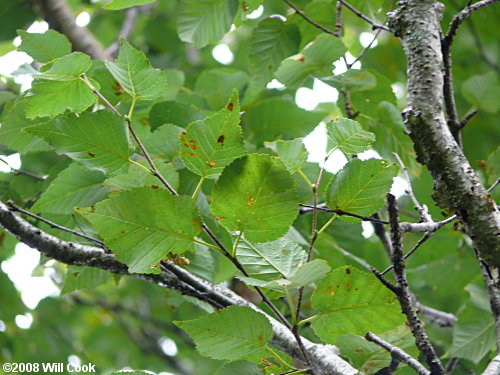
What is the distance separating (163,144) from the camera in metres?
1.01

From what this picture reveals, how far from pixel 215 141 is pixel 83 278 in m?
0.66

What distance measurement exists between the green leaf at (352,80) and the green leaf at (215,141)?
39cm

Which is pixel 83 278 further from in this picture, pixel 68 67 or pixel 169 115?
pixel 68 67

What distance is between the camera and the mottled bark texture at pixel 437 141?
0.67m

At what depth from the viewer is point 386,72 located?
8.63ft

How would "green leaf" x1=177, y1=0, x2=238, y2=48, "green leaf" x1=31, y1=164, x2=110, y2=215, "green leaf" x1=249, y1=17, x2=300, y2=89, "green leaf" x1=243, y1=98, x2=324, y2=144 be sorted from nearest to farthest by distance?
"green leaf" x1=31, y1=164, x2=110, y2=215
"green leaf" x1=177, y1=0, x2=238, y2=48
"green leaf" x1=249, y1=17, x2=300, y2=89
"green leaf" x1=243, y1=98, x2=324, y2=144

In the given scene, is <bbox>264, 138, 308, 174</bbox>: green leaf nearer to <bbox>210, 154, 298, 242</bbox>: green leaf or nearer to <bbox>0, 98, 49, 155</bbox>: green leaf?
<bbox>210, 154, 298, 242</bbox>: green leaf

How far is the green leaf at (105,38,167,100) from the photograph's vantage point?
0.73 m

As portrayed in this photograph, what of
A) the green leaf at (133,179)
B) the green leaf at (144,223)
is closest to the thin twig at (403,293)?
the green leaf at (144,223)

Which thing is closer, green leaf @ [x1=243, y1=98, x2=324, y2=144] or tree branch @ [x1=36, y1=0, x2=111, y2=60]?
green leaf @ [x1=243, y1=98, x2=324, y2=144]

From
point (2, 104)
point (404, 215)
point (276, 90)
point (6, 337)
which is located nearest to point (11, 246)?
point (2, 104)

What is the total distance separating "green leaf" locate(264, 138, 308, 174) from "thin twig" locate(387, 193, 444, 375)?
146 millimetres

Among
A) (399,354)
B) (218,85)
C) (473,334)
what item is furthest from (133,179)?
(473,334)

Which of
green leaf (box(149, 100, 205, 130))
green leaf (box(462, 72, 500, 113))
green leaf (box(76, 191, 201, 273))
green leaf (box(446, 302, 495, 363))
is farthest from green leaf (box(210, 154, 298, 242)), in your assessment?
green leaf (box(462, 72, 500, 113))
